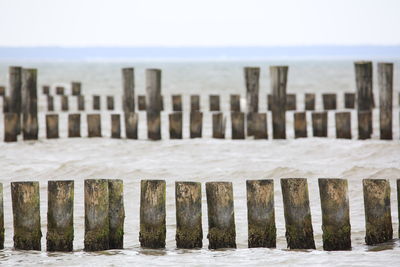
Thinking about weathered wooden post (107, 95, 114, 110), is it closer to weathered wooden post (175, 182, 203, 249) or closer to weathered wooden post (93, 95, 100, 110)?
weathered wooden post (93, 95, 100, 110)

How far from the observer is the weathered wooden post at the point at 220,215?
6.82m

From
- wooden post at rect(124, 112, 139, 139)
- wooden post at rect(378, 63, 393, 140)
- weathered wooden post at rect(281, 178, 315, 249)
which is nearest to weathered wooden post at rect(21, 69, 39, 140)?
wooden post at rect(124, 112, 139, 139)

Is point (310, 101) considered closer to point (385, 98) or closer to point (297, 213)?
point (385, 98)

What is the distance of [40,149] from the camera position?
546 inches

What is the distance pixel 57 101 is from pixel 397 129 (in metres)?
15.8

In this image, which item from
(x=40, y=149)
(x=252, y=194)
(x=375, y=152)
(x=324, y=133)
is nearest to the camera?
(x=252, y=194)

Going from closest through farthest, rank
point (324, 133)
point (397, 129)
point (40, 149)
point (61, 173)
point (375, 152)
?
point (61, 173) → point (375, 152) → point (40, 149) → point (324, 133) → point (397, 129)

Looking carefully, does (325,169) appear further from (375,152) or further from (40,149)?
(40,149)

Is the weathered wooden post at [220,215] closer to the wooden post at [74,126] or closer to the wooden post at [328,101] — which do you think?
the wooden post at [74,126]

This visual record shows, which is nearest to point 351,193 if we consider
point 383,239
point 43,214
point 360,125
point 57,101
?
point 383,239

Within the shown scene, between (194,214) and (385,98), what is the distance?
7896mm

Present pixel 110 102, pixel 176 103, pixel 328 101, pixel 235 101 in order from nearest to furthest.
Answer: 1. pixel 235 101
2. pixel 328 101
3. pixel 176 103
4. pixel 110 102

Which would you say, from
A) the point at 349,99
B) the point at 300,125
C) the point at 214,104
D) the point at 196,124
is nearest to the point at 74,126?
the point at 196,124

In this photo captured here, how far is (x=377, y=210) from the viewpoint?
6961 millimetres
